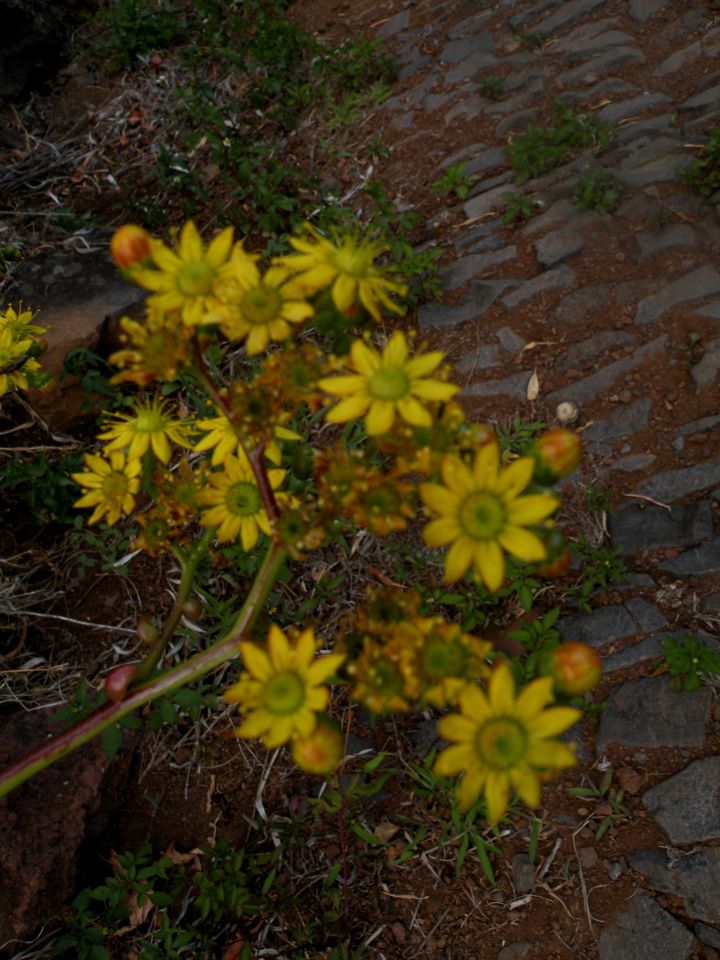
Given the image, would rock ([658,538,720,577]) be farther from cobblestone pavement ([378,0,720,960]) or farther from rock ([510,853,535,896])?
rock ([510,853,535,896])

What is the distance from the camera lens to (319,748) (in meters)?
1.52

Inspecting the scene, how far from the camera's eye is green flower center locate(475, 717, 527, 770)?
154 cm

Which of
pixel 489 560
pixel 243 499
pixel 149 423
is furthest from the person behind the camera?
pixel 149 423

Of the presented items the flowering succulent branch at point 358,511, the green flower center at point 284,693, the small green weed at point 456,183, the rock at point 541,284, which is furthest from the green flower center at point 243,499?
the small green weed at point 456,183

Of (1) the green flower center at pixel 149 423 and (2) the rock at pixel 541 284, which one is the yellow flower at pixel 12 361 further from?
Result: (2) the rock at pixel 541 284

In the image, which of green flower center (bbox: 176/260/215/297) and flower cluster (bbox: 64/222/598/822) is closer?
flower cluster (bbox: 64/222/598/822)

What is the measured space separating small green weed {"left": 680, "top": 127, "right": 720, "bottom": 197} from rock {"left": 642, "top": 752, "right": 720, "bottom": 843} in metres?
2.36

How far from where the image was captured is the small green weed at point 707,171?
3359 mm

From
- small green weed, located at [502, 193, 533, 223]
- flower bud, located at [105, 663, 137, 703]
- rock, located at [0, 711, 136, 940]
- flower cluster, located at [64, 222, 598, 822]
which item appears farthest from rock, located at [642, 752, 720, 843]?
small green weed, located at [502, 193, 533, 223]

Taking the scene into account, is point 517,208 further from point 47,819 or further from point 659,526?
point 47,819

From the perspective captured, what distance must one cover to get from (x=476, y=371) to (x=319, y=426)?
72 centimetres

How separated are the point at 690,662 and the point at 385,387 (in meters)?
1.42

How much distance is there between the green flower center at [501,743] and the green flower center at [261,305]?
0.97 m

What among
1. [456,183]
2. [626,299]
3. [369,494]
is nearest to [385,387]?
[369,494]
